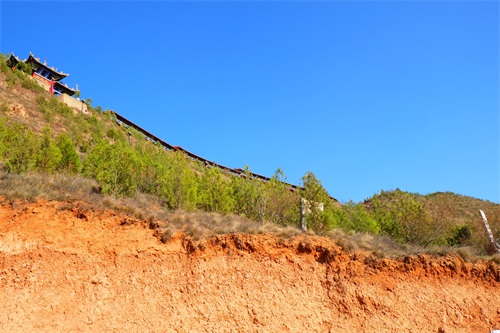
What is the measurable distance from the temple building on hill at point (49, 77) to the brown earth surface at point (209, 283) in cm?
3565

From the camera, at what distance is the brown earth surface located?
33.9ft

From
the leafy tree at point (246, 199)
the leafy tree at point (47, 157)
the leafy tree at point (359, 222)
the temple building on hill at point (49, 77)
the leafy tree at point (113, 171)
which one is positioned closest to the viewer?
the leafy tree at point (113, 171)

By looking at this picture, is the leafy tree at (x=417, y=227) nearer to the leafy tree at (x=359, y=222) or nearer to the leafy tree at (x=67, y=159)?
the leafy tree at (x=359, y=222)

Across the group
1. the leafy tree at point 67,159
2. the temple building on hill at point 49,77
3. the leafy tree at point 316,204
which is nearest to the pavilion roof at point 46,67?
the temple building on hill at point 49,77

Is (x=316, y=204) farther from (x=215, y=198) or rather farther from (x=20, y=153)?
(x=20, y=153)

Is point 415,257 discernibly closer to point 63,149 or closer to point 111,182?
point 111,182

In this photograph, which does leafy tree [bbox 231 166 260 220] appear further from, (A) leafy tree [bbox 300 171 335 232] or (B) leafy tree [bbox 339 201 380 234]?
(B) leafy tree [bbox 339 201 380 234]

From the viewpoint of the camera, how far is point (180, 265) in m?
12.0

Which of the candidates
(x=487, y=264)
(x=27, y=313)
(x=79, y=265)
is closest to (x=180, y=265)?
(x=79, y=265)

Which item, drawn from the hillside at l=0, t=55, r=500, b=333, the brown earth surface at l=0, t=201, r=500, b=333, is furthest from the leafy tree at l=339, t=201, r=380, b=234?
the brown earth surface at l=0, t=201, r=500, b=333

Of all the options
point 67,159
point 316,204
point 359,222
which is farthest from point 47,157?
point 359,222

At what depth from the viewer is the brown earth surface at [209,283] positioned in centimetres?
1033

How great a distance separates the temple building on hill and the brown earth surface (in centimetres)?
3565

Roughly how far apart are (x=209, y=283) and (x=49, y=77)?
164ft
